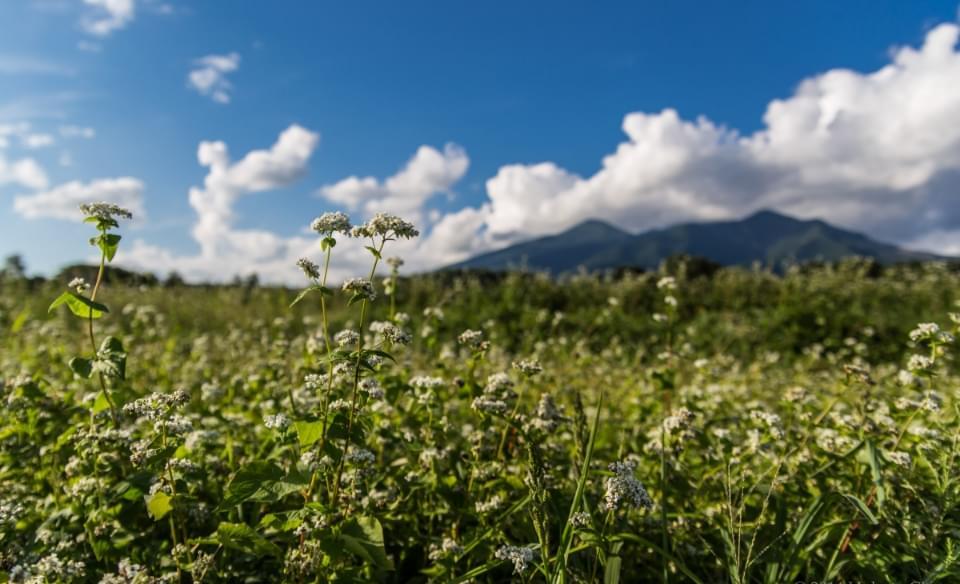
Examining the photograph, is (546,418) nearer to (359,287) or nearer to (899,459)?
(359,287)

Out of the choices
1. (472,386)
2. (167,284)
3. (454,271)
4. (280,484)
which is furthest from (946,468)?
(167,284)

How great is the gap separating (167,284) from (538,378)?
19830 millimetres

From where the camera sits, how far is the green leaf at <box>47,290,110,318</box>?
2289mm

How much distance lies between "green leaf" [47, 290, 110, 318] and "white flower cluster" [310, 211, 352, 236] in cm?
90

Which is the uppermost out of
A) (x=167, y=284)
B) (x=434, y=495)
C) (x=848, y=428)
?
(x=167, y=284)

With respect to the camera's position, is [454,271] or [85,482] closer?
[85,482]

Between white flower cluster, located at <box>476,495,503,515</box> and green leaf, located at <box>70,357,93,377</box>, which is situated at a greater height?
green leaf, located at <box>70,357,93,377</box>

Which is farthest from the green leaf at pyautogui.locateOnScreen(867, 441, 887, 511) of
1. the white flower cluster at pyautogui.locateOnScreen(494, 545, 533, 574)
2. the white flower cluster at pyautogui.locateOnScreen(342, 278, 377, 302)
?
the white flower cluster at pyautogui.locateOnScreen(342, 278, 377, 302)

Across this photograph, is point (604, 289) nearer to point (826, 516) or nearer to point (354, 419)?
point (826, 516)

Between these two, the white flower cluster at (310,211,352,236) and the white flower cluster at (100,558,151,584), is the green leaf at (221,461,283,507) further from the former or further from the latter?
the white flower cluster at (310,211,352,236)

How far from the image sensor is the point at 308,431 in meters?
Answer: 2.25

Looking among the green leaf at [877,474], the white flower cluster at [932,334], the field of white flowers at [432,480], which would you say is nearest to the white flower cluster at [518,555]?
the field of white flowers at [432,480]

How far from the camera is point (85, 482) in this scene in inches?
106

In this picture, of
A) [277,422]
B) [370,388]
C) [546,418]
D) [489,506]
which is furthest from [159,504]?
[546,418]
